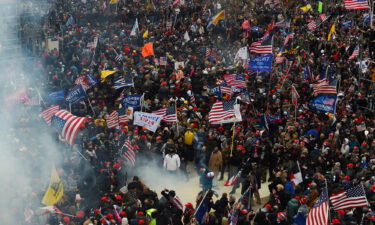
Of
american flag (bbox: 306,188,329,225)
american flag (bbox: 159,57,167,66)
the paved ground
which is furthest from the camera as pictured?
american flag (bbox: 159,57,167,66)

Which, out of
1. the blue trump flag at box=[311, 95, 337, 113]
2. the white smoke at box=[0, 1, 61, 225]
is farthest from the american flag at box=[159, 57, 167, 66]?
the blue trump flag at box=[311, 95, 337, 113]

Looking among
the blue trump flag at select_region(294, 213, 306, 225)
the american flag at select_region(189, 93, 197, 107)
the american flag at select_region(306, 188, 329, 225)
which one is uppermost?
the american flag at select_region(306, 188, 329, 225)

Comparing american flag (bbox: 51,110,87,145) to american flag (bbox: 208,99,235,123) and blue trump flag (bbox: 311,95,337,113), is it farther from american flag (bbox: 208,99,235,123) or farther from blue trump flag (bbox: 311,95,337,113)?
blue trump flag (bbox: 311,95,337,113)

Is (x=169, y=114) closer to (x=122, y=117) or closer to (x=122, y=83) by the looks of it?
(x=122, y=117)

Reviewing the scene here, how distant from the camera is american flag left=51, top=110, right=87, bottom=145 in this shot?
15.7 m

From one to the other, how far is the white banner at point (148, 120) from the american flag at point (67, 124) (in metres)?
2.40

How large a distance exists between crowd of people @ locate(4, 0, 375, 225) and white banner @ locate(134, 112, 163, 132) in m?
0.41

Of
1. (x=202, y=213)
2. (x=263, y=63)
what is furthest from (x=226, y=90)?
(x=202, y=213)

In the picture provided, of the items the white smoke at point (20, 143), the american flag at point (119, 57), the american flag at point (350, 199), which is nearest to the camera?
the american flag at point (350, 199)

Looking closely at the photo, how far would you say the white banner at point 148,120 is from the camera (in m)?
17.6

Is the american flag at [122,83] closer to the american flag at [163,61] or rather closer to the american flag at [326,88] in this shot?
the american flag at [163,61]

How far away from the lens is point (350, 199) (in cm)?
1277

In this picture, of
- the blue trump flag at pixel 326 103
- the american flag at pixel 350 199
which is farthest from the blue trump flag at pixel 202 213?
the blue trump flag at pixel 326 103

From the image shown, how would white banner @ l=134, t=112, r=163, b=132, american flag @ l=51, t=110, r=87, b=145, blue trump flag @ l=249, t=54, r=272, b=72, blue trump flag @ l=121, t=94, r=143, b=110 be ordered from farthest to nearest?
blue trump flag @ l=249, t=54, r=272, b=72 → blue trump flag @ l=121, t=94, r=143, b=110 → white banner @ l=134, t=112, r=163, b=132 → american flag @ l=51, t=110, r=87, b=145
